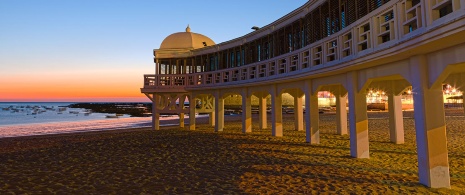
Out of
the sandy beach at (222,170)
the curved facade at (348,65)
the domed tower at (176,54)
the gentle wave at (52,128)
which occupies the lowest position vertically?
the gentle wave at (52,128)

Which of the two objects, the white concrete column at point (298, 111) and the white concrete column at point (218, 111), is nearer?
the white concrete column at point (298, 111)

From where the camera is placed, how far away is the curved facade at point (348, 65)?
6.32m

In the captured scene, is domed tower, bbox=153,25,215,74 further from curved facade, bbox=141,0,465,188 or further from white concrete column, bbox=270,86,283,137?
white concrete column, bbox=270,86,283,137

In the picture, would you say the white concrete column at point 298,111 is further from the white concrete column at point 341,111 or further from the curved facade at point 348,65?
the white concrete column at point 341,111

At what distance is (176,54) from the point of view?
22.9 metres

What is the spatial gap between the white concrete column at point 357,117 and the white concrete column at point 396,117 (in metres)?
4.03

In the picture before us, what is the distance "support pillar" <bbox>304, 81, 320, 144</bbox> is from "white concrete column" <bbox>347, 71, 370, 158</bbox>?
9.99 feet

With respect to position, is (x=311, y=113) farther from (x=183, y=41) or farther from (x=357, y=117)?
(x=183, y=41)

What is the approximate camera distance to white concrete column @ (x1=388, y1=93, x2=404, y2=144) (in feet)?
43.8

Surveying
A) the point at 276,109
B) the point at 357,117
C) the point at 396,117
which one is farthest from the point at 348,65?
the point at 276,109

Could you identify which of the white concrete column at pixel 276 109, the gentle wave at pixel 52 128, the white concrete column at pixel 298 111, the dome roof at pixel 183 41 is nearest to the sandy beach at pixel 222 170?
the white concrete column at pixel 276 109

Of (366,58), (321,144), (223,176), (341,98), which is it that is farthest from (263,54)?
(223,176)

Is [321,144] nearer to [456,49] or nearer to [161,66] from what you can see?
[456,49]

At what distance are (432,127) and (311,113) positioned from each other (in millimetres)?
7099
